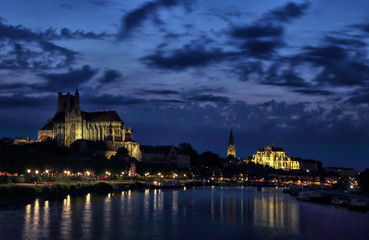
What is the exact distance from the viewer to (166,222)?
200 ft

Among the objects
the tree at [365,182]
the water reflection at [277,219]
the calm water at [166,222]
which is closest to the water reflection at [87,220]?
the calm water at [166,222]

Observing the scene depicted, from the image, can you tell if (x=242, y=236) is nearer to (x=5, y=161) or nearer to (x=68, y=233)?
(x=68, y=233)

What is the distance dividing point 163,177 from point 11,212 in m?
138

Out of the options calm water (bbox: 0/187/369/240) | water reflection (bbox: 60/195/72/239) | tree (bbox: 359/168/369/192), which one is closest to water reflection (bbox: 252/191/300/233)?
calm water (bbox: 0/187/369/240)

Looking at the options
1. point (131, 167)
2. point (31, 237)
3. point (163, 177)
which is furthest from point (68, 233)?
point (163, 177)

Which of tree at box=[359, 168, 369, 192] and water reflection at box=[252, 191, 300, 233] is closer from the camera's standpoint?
water reflection at box=[252, 191, 300, 233]

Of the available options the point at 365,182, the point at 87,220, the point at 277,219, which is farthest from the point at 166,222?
the point at 365,182

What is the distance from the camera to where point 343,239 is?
50656mm

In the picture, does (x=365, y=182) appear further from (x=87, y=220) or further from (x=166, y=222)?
(x=87, y=220)

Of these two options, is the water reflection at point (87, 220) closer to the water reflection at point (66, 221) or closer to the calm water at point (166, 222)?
the calm water at point (166, 222)

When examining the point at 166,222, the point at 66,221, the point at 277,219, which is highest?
the point at 66,221

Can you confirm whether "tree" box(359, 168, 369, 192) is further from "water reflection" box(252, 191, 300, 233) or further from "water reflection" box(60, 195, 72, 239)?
"water reflection" box(60, 195, 72, 239)

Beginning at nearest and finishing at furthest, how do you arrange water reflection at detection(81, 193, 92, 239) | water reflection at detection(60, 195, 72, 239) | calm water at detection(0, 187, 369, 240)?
water reflection at detection(60, 195, 72, 239), water reflection at detection(81, 193, 92, 239), calm water at detection(0, 187, 369, 240)

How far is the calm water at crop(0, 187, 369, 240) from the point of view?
163ft
